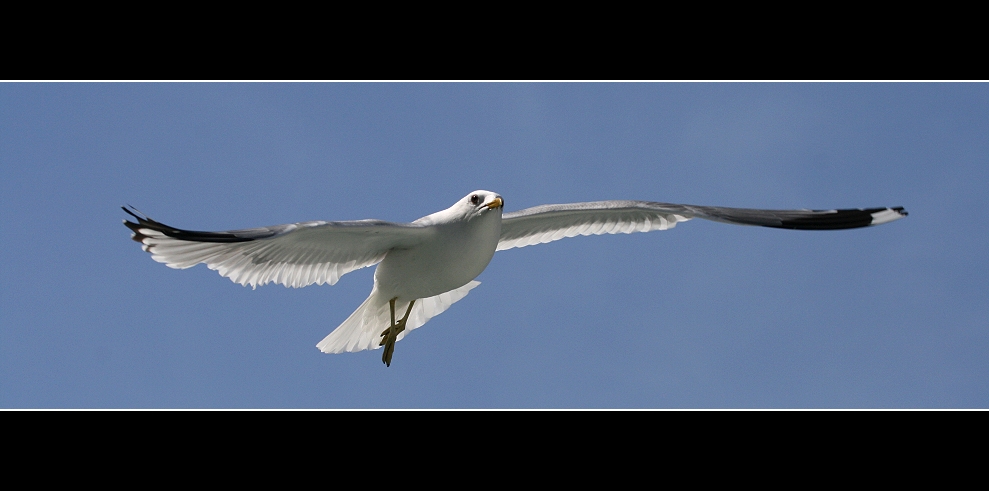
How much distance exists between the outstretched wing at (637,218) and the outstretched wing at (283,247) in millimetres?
886

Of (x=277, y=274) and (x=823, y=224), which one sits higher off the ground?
(x=823, y=224)

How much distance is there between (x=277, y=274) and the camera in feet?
13.0

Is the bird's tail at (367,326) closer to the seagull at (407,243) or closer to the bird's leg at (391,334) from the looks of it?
the seagull at (407,243)

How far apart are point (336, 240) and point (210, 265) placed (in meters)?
0.62

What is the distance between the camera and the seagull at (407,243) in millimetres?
3553

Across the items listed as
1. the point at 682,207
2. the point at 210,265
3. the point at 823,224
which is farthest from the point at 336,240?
the point at 823,224

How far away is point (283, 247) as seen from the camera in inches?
151

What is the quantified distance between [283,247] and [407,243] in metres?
0.62

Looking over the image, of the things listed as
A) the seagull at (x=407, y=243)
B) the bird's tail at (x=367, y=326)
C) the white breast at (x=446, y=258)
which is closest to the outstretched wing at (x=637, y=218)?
the seagull at (x=407, y=243)

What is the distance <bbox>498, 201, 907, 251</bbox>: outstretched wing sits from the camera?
4398 mm

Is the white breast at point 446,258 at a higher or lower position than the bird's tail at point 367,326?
higher

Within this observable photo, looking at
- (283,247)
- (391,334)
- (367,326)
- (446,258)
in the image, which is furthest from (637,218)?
(283,247)
